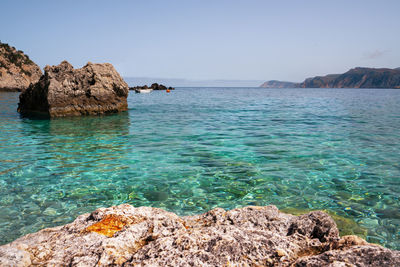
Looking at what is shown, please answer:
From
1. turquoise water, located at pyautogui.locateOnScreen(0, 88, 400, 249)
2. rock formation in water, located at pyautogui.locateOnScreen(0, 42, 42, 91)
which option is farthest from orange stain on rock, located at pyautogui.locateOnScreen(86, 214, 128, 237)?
rock formation in water, located at pyautogui.locateOnScreen(0, 42, 42, 91)

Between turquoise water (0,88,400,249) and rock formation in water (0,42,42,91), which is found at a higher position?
rock formation in water (0,42,42,91)

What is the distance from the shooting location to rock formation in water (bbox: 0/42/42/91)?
71250 mm

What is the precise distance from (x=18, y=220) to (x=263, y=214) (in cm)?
385

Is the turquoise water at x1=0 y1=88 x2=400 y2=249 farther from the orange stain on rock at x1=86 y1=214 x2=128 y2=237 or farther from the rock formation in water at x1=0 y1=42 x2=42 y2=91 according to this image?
the rock formation in water at x1=0 y1=42 x2=42 y2=91

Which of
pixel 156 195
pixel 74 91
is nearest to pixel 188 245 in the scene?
pixel 156 195

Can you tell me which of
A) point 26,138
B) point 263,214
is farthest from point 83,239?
point 26,138

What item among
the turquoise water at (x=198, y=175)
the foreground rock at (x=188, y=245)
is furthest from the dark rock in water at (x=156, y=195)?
the foreground rock at (x=188, y=245)

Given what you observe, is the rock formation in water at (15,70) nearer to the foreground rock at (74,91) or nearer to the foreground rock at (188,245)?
the foreground rock at (74,91)

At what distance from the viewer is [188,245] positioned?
2016 millimetres

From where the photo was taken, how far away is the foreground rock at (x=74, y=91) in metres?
16.8

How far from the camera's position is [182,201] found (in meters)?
4.93

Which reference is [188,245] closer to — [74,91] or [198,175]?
[198,175]

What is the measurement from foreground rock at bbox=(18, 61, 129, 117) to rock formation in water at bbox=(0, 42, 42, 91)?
191 feet

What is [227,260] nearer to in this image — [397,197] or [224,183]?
[224,183]
